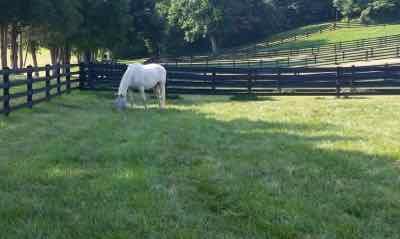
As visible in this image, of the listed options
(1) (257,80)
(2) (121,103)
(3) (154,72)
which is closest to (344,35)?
(1) (257,80)

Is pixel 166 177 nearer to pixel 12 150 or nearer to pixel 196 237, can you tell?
pixel 196 237

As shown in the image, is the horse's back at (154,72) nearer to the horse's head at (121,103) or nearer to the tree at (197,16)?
the horse's head at (121,103)

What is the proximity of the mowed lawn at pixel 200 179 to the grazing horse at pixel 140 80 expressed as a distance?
2782 millimetres

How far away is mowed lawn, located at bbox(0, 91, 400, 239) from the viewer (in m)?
4.50

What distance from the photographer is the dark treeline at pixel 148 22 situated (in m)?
28.9

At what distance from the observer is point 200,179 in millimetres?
6191

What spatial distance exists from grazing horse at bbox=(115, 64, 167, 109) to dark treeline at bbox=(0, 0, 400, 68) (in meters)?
13.8

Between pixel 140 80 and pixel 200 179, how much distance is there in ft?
30.9

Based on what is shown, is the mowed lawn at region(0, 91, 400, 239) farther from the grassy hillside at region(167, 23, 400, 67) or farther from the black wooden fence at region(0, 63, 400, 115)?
the grassy hillside at region(167, 23, 400, 67)

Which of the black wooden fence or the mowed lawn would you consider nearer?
the mowed lawn

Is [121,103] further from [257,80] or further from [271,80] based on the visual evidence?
[271,80]

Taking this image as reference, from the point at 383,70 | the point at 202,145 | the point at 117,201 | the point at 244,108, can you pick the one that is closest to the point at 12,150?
the point at 202,145

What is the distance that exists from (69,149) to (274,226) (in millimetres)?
4631

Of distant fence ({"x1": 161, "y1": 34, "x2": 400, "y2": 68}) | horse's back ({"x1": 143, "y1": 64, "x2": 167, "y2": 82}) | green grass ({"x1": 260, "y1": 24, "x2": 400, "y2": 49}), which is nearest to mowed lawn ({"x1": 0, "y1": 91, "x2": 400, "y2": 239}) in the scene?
horse's back ({"x1": 143, "y1": 64, "x2": 167, "y2": 82})
